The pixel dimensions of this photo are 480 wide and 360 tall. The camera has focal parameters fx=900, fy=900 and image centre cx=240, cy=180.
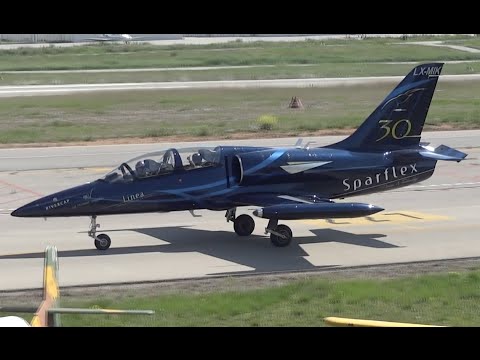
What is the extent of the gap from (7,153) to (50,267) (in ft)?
86.9

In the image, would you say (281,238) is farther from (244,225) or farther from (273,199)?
(244,225)

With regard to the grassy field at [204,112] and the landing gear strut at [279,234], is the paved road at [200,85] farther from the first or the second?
the landing gear strut at [279,234]

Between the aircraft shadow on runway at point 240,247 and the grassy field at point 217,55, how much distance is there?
6672 cm

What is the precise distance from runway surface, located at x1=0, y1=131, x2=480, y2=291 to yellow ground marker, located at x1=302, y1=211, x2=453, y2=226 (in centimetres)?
3

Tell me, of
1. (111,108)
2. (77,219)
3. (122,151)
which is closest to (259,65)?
(111,108)

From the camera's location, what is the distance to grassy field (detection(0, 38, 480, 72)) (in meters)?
91.6

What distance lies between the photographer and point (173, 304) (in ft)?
50.1

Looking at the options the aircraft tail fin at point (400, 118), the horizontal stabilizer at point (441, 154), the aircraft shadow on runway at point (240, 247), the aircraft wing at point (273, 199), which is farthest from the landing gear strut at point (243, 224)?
the horizontal stabilizer at point (441, 154)

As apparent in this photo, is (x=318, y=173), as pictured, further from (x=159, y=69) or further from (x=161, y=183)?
(x=159, y=69)

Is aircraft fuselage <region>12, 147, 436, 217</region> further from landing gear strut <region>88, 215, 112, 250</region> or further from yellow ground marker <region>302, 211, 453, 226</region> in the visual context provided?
yellow ground marker <region>302, 211, 453, 226</region>

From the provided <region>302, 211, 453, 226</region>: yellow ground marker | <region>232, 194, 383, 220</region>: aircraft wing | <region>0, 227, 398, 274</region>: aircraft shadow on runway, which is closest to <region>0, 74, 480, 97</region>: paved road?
<region>302, 211, 453, 226</region>: yellow ground marker

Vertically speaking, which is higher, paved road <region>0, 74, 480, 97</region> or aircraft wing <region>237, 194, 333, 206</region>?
paved road <region>0, 74, 480, 97</region>

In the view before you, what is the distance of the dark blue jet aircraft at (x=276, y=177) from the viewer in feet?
67.1
